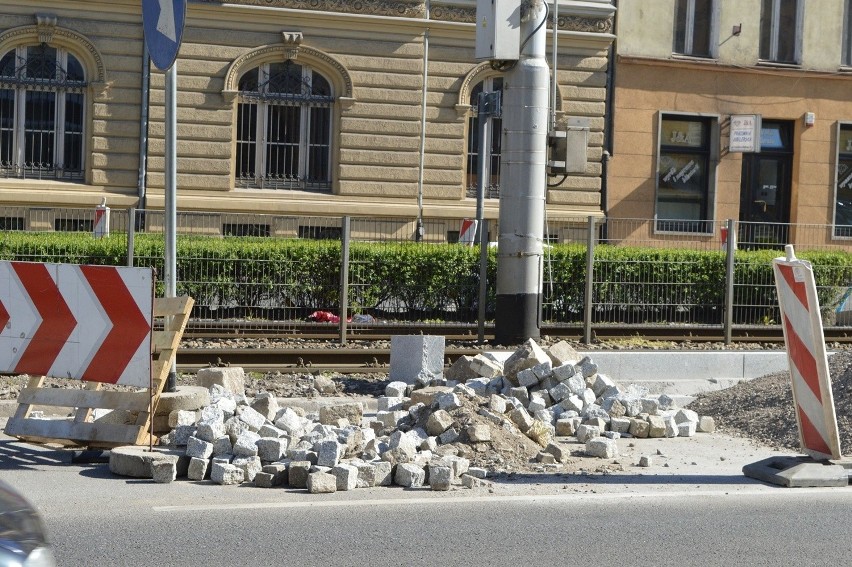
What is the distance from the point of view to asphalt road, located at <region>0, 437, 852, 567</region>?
248 inches

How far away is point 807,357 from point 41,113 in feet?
71.1

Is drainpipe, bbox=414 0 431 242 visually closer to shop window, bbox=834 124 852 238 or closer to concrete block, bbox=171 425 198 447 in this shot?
shop window, bbox=834 124 852 238

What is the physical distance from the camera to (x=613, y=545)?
6.59m

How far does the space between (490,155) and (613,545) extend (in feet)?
75.4

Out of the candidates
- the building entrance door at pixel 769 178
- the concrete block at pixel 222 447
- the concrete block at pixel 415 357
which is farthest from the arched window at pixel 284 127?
the concrete block at pixel 222 447

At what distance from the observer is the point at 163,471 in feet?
25.7

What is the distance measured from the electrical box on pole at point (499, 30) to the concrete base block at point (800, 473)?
633 cm

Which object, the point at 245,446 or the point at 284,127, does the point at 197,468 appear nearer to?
the point at 245,446

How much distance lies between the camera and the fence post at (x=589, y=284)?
48.8 feet

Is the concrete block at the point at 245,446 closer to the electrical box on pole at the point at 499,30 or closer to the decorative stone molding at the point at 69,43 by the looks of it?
the electrical box on pole at the point at 499,30

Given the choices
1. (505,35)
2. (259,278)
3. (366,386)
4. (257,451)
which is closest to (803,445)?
(257,451)

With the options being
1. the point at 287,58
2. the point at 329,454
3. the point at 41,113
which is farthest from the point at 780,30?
the point at 329,454

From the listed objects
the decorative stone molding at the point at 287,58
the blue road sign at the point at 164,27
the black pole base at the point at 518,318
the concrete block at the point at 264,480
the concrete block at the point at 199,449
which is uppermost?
the decorative stone molding at the point at 287,58

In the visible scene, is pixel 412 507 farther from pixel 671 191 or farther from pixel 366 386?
pixel 671 191
